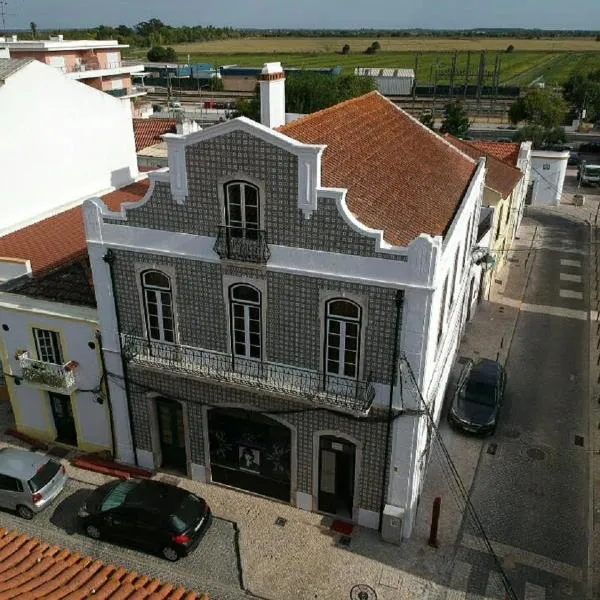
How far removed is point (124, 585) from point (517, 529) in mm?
11966

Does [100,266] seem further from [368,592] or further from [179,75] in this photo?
[179,75]

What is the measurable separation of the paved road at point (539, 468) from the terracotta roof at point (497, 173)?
20.7 feet

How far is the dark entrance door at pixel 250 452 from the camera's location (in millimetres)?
17844

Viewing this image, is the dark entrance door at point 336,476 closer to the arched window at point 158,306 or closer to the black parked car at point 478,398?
the arched window at point 158,306

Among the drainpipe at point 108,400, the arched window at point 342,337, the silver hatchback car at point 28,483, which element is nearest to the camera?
the arched window at point 342,337

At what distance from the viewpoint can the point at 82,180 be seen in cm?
2939

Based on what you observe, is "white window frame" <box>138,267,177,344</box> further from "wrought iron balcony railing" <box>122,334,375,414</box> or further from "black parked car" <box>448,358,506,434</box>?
"black parked car" <box>448,358,506,434</box>

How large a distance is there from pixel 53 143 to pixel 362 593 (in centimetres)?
2255

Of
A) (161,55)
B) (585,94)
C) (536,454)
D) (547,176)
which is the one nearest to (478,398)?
(536,454)

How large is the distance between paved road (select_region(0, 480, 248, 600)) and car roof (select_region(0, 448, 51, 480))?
1.40m

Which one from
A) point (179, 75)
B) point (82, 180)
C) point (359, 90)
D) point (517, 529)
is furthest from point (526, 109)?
point (179, 75)

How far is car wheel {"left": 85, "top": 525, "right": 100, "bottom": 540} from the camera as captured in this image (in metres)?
17.2

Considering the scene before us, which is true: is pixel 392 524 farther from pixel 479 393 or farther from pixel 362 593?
pixel 479 393

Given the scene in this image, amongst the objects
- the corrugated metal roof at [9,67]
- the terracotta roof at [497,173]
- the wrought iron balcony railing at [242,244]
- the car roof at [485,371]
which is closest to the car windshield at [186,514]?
the wrought iron balcony railing at [242,244]
